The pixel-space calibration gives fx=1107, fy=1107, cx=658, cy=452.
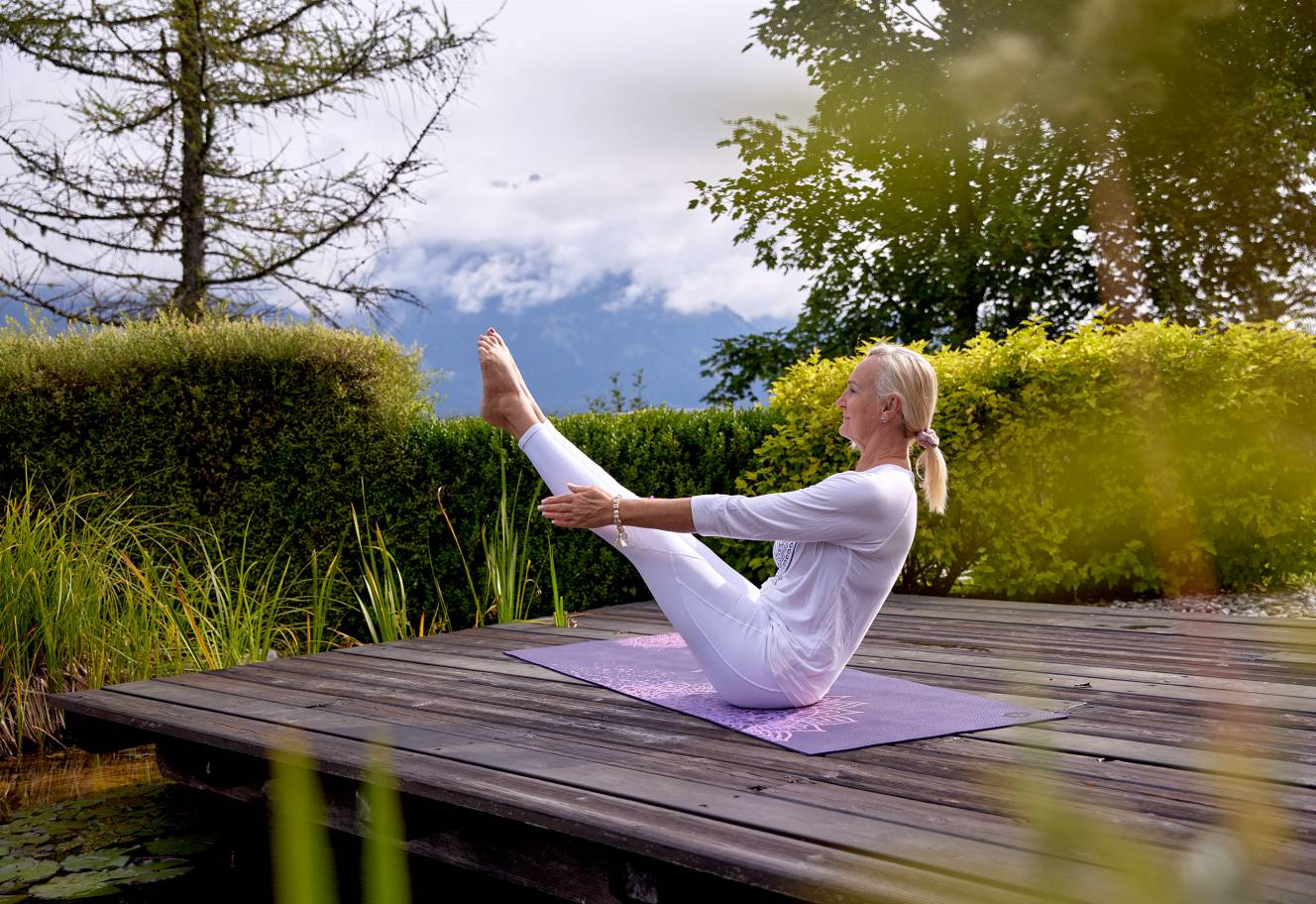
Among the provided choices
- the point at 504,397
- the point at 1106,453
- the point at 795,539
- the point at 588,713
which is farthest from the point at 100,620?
the point at 1106,453

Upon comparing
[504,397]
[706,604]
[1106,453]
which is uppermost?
[504,397]

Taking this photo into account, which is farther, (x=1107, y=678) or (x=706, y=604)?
(x=1107, y=678)

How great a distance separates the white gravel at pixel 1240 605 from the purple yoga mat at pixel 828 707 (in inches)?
148

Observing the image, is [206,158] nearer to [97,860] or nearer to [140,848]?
[140,848]

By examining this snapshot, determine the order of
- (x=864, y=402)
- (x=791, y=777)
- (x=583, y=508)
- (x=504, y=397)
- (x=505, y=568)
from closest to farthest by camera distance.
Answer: (x=791, y=777)
(x=583, y=508)
(x=864, y=402)
(x=504, y=397)
(x=505, y=568)

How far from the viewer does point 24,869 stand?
333cm

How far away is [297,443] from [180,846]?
3.31 m

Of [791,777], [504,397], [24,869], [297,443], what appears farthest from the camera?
[297,443]

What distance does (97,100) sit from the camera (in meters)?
11.5

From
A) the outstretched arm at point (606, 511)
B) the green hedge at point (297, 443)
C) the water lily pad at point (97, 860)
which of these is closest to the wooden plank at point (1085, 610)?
the green hedge at point (297, 443)

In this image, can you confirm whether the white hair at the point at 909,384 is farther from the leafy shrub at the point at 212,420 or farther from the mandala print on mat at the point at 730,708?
the leafy shrub at the point at 212,420

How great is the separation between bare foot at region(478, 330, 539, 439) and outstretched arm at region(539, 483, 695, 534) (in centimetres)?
63

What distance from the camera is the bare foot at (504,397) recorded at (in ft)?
11.7

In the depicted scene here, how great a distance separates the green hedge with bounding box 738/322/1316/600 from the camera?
664 centimetres
